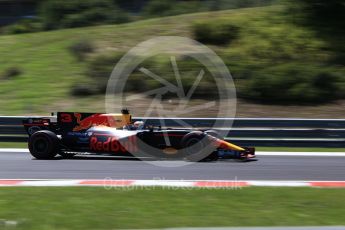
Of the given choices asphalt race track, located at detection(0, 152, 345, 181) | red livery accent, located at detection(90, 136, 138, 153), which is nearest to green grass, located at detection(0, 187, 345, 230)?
asphalt race track, located at detection(0, 152, 345, 181)

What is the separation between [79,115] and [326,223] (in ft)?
23.9

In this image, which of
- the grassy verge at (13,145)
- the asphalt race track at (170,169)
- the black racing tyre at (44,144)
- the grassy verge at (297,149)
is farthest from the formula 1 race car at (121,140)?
the grassy verge at (13,145)

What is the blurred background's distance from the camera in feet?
70.0

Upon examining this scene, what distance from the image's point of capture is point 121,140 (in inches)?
481

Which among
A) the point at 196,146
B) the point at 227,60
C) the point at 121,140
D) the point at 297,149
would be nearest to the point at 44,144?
the point at 121,140

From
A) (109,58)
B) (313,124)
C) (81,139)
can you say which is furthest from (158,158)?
(109,58)

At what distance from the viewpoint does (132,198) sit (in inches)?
315

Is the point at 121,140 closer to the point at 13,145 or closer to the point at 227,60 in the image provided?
the point at 13,145

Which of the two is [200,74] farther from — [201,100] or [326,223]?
[326,223]

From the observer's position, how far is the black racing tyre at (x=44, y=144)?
1266cm

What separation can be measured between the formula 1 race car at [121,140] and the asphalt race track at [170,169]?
0.24 m

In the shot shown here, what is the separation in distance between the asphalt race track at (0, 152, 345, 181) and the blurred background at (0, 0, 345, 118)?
766 centimetres

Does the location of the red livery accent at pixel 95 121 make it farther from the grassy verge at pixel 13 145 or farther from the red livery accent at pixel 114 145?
the grassy verge at pixel 13 145

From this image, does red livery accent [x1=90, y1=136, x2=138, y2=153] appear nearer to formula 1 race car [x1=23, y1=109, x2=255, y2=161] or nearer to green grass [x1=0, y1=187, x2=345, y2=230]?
formula 1 race car [x1=23, y1=109, x2=255, y2=161]
